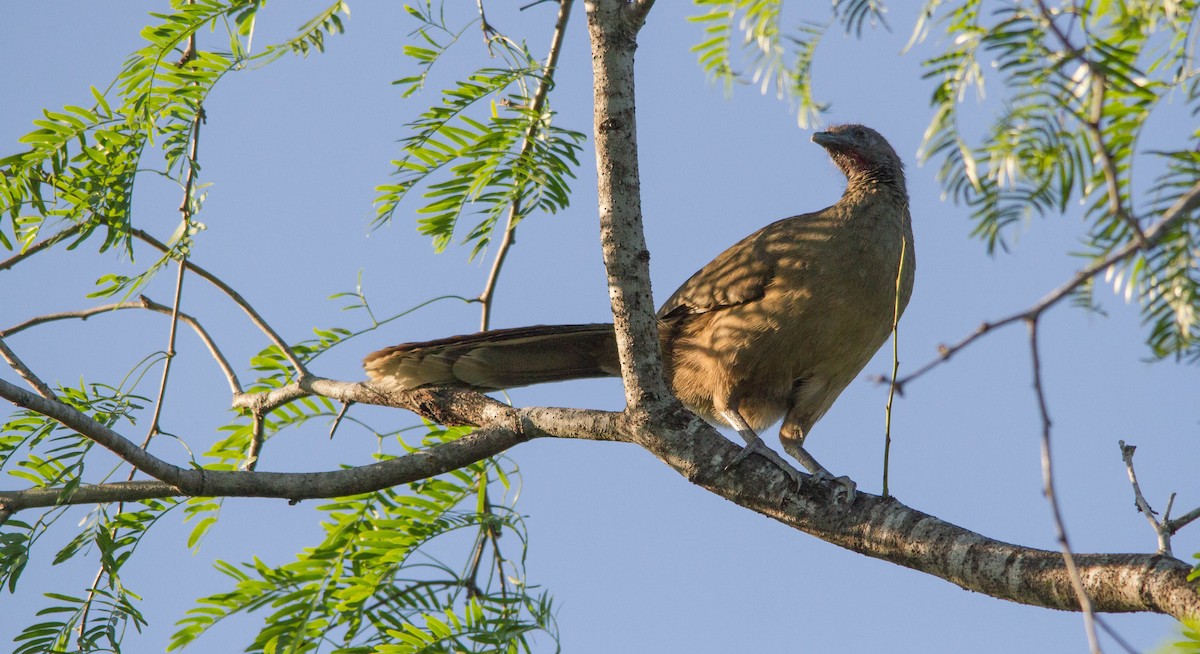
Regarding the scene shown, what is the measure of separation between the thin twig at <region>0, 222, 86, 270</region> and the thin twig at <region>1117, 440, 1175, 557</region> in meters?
3.23

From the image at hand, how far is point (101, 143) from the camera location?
3711 mm

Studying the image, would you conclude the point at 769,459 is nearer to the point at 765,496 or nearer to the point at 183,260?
the point at 765,496

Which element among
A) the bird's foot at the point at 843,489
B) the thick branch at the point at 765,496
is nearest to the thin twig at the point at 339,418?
the thick branch at the point at 765,496

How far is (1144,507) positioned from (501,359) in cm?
253

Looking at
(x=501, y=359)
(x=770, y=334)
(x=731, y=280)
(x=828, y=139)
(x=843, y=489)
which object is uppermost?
(x=828, y=139)

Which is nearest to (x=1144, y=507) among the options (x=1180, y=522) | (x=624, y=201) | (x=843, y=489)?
(x=1180, y=522)

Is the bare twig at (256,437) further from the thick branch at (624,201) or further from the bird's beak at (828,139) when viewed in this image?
the bird's beak at (828,139)

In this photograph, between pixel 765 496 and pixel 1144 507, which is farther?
pixel 765 496

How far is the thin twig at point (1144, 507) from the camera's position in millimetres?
2521

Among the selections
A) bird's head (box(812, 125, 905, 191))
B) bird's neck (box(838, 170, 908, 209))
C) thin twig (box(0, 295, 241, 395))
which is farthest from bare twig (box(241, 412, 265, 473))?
bird's head (box(812, 125, 905, 191))

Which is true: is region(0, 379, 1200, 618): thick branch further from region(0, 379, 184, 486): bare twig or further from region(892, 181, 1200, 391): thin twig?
region(892, 181, 1200, 391): thin twig

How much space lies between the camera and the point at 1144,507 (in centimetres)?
262

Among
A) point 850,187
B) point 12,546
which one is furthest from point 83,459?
point 850,187

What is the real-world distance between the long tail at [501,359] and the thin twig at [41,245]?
3.83 feet
